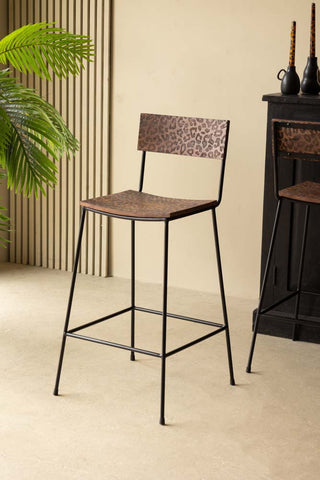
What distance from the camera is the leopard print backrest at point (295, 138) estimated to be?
301 cm

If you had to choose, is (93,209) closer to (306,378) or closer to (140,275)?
(306,378)

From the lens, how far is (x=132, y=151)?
4504 mm

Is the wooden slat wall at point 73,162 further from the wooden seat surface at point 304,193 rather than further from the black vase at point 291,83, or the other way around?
the wooden seat surface at point 304,193

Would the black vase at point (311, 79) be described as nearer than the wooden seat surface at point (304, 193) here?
No

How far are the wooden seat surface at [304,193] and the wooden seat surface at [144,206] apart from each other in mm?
326

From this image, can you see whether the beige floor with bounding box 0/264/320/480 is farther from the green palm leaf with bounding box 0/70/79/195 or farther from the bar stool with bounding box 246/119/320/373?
the green palm leaf with bounding box 0/70/79/195

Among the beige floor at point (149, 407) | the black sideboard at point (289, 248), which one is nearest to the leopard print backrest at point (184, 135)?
the black sideboard at point (289, 248)

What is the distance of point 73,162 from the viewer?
4.65 m

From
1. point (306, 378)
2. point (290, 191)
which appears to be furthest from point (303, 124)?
point (306, 378)

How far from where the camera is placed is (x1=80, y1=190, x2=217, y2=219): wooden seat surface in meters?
2.87

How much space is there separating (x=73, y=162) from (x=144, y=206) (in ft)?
5.69

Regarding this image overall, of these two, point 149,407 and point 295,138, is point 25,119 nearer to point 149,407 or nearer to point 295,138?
point 295,138

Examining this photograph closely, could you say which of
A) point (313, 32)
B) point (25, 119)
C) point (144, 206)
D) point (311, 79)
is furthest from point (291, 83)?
point (25, 119)

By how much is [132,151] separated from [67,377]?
1.66m
